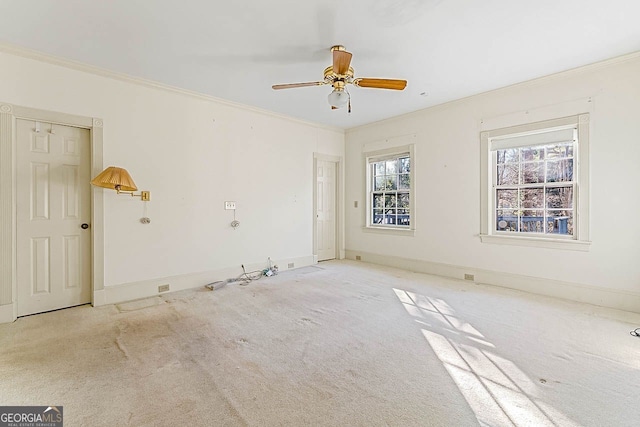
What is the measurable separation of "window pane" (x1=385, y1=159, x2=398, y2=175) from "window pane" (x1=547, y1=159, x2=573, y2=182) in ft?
8.07

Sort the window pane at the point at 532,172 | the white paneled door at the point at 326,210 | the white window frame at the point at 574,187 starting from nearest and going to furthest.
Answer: the white window frame at the point at 574,187 < the window pane at the point at 532,172 < the white paneled door at the point at 326,210

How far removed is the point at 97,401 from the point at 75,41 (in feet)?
10.9

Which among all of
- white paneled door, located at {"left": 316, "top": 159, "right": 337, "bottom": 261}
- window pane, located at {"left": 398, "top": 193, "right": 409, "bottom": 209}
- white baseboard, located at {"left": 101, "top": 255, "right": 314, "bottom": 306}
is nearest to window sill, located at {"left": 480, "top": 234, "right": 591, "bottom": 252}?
window pane, located at {"left": 398, "top": 193, "right": 409, "bottom": 209}

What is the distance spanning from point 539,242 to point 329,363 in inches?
136

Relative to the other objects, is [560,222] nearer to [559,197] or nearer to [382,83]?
[559,197]

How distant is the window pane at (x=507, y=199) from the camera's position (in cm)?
428

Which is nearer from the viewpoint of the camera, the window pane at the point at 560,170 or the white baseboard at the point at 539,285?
the white baseboard at the point at 539,285

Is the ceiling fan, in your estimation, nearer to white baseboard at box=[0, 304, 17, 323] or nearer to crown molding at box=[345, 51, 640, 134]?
crown molding at box=[345, 51, 640, 134]

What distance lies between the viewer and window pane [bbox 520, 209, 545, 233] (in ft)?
13.3

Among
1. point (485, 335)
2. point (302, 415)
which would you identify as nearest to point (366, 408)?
point (302, 415)

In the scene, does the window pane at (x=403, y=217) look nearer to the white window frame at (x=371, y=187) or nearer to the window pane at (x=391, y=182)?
the white window frame at (x=371, y=187)

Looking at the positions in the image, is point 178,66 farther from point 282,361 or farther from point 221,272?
point 282,361

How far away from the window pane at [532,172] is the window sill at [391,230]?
1930mm

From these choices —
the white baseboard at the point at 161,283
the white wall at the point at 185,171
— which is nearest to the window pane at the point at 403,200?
the white wall at the point at 185,171
